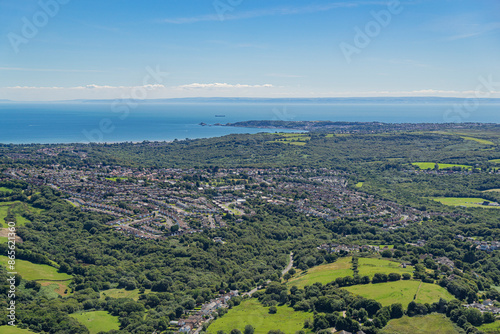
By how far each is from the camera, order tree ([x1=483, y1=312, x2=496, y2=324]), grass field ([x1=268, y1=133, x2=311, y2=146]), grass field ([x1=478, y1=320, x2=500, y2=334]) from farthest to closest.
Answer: grass field ([x1=268, y1=133, x2=311, y2=146]) < tree ([x1=483, y1=312, x2=496, y2=324]) < grass field ([x1=478, y1=320, x2=500, y2=334])

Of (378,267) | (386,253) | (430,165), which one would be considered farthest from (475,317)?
(430,165)

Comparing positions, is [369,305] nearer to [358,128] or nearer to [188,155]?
[188,155]

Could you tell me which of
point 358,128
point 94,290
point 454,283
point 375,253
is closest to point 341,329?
point 454,283

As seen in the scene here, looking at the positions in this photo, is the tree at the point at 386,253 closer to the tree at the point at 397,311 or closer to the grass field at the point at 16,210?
the tree at the point at 397,311

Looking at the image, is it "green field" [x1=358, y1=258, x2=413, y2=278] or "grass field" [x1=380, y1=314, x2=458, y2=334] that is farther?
"green field" [x1=358, y1=258, x2=413, y2=278]

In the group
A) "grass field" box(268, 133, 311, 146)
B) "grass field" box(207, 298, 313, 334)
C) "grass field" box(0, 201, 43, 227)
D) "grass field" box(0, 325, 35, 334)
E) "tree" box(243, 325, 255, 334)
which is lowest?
"grass field" box(207, 298, 313, 334)

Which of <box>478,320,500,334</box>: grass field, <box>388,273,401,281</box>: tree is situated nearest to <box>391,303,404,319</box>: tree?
<box>478,320,500,334</box>: grass field

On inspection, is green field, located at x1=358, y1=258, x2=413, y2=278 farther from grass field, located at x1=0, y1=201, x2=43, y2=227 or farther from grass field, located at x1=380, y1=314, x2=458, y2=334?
grass field, located at x1=0, y1=201, x2=43, y2=227
